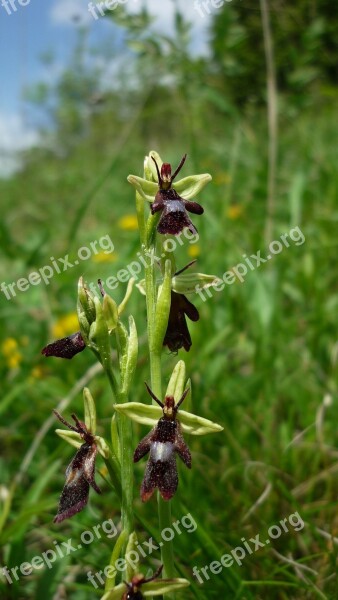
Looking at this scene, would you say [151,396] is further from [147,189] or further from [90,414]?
[147,189]

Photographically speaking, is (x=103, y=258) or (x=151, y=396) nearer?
(x=151, y=396)

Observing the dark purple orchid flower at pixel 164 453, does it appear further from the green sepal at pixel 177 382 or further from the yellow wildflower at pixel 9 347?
the yellow wildflower at pixel 9 347

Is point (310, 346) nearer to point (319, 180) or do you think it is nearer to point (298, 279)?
point (298, 279)

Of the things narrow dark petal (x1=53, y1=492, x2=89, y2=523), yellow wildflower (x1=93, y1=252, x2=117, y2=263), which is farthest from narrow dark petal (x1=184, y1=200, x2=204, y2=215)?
yellow wildflower (x1=93, y1=252, x2=117, y2=263)

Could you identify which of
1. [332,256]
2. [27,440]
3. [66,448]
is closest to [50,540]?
[66,448]

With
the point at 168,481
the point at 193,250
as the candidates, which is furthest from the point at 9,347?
the point at 168,481

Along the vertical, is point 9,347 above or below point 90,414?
above

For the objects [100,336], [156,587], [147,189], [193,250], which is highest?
[193,250]

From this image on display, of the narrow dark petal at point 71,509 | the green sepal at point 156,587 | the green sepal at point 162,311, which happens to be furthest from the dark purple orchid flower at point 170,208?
the green sepal at point 156,587
